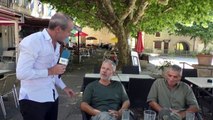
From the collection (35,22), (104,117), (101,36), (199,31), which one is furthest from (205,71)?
(101,36)

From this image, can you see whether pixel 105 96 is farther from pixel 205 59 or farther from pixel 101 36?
pixel 101 36

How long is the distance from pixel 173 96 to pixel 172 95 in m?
0.02

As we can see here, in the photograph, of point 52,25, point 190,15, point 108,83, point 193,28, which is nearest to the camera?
point 52,25

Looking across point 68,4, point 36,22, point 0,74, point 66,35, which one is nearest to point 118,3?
point 68,4

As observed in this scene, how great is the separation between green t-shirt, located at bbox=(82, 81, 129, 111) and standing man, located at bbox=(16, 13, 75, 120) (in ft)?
3.99

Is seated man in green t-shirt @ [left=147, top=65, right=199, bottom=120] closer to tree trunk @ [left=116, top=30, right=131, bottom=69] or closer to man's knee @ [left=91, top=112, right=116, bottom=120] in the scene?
man's knee @ [left=91, top=112, right=116, bottom=120]

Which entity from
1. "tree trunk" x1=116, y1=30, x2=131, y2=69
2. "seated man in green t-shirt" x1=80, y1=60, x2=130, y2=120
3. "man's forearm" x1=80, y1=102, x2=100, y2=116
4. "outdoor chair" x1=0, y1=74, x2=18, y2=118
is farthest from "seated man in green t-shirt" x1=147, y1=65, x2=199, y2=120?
"tree trunk" x1=116, y1=30, x2=131, y2=69

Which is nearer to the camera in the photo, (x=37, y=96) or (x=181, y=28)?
(x=37, y=96)

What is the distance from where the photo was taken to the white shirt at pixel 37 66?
284 cm

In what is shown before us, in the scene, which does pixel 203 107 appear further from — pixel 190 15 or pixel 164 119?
pixel 190 15

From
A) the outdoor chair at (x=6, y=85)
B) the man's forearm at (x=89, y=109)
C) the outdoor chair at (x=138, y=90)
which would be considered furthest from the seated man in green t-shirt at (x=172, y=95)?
the outdoor chair at (x=6, y=85)

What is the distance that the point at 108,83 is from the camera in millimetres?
4359

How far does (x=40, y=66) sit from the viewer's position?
118 inches

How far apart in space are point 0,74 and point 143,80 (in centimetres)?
325
